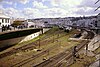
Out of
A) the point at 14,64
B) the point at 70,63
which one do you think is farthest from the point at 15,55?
the point at 70,63

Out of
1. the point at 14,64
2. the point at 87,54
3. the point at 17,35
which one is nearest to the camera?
the point at 14,64

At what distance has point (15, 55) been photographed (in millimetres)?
25406

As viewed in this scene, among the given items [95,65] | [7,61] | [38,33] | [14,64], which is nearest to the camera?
[95,65]

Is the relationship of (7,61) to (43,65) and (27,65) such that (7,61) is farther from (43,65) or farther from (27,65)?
(43,65)

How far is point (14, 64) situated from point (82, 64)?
808 centimetres

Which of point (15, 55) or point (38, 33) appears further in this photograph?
point (38, 33)

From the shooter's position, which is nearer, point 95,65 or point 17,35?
point 95,65

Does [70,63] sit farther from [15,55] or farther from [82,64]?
[15,55]

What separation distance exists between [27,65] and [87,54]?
377 inches

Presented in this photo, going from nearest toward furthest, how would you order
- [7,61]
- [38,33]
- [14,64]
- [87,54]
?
[14,64]
[7,61]
[87,54]
[38,33]

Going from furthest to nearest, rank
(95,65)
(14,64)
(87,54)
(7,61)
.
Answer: (87,54) → (7,61) → (14,64) → (95,65)

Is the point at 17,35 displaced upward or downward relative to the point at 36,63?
upward

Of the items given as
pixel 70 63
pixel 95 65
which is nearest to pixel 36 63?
pixel 70 63

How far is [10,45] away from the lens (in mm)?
31969
